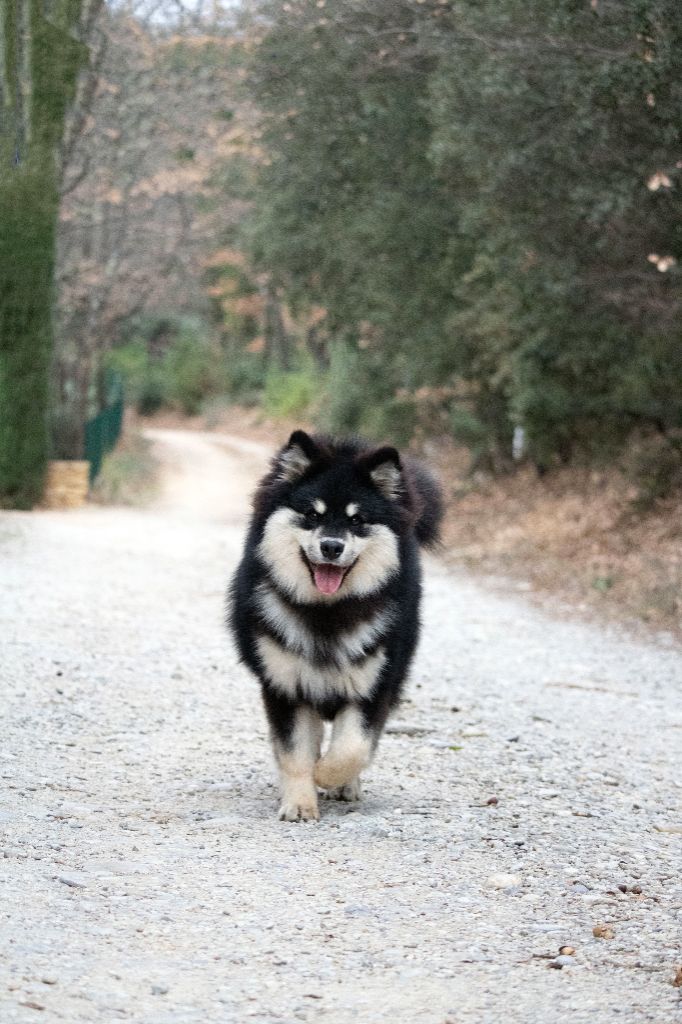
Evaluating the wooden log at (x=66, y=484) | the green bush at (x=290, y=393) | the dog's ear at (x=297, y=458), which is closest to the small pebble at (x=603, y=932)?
the dog's ear at (x=297, y=458)

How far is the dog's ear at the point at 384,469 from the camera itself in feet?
20.9

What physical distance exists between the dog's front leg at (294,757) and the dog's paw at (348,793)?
0.40 meters

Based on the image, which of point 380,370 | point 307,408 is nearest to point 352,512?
point 380,370

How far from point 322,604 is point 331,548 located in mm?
385

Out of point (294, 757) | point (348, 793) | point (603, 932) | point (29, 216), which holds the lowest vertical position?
point (348, 793)

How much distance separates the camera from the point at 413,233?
20.8m

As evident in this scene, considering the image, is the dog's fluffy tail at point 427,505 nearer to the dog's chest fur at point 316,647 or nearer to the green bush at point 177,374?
the dog's chest fur at point 316,647

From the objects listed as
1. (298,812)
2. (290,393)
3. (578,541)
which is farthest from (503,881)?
(290,393)

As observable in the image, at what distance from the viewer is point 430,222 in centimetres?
2061

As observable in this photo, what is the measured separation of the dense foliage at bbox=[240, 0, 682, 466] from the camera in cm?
1317

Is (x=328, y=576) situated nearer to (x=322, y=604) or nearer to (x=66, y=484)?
(x=322, y=604)

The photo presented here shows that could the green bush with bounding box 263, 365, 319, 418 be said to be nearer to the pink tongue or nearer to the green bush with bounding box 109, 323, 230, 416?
the green bush with bounding box 109, 323, 230, 416

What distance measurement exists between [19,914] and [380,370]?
67.4 ft

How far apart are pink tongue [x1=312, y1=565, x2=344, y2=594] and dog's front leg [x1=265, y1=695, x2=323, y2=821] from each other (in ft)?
1.98
